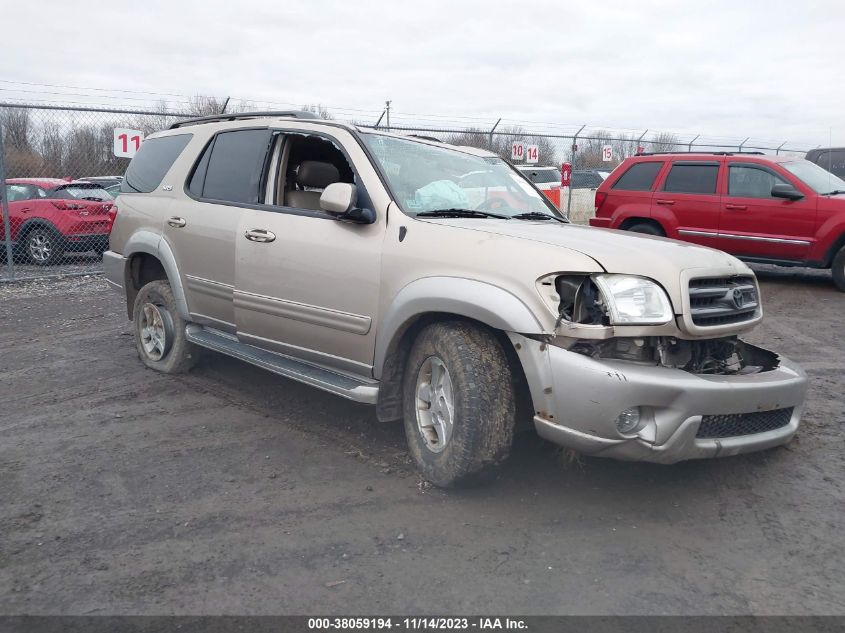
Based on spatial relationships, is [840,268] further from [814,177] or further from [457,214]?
[457,214]

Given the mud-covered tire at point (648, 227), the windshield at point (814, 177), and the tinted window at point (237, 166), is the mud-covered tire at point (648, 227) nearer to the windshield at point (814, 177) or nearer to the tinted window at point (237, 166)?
the windshield at point (814, 177)

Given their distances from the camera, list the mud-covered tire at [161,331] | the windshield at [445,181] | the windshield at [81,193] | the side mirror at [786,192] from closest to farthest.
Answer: the windshield at [445,181] < the mud-covered tire at [161,331] < the side mirror at [786,192] < the windshield at [81,193]

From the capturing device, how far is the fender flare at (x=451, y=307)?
3.34m

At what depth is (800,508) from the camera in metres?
3.55

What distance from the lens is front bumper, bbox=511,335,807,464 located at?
124 inches

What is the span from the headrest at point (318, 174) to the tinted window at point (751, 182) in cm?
736

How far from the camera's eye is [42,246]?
12.2m

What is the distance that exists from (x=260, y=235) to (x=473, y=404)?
6.35 ft

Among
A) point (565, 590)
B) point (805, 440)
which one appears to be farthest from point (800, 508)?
point (565, 590)

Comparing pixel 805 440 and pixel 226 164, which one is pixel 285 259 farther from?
pixel 805 440

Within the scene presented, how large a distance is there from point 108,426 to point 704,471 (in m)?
3.62

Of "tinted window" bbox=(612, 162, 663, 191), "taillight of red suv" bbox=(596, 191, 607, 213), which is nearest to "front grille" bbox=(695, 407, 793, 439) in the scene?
"tinted window" bbox=(612, 162, 663, 191)

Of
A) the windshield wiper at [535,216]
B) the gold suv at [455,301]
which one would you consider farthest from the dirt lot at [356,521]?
the windshield wiper at [535,216]

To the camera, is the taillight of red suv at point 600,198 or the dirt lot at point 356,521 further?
the taillight of red suv at point 600,198
